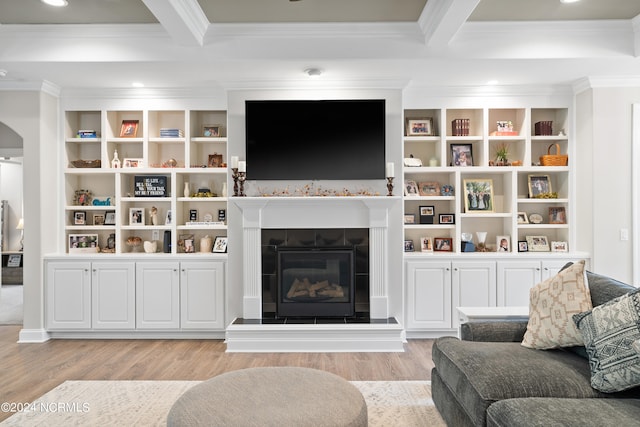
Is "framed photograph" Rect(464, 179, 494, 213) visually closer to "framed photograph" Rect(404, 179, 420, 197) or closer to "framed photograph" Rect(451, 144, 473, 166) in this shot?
"framed photograph" Rect(451, 144, 473, 166)

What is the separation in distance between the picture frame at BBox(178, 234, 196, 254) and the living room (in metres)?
0.17

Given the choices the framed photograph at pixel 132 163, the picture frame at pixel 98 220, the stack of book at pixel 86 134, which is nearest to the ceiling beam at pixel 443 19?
the framed photograph at pixel 132 163

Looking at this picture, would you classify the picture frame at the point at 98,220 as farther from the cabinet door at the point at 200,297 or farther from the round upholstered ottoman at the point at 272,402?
the round upholstered ottoman at the point at 272,402

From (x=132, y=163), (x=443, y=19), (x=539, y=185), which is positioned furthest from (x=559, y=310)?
(x=132, y=163)

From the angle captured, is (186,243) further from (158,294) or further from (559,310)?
(559,310)

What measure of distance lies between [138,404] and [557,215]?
14.2ft

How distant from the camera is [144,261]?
4.78 metres

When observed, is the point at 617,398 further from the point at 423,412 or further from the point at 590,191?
the point at 590,191

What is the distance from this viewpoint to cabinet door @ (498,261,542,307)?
470 cm

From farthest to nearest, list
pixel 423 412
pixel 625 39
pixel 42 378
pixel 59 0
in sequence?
pixel 625 39 → pixel 42 378 → pixel 59 0 → pixel 423 412

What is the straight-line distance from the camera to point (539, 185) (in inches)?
199

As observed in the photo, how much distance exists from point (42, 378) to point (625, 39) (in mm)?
5448

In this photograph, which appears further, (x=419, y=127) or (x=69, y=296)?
(x=419, y=127)

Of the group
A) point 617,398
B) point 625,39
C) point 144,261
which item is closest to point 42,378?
point 144,261
